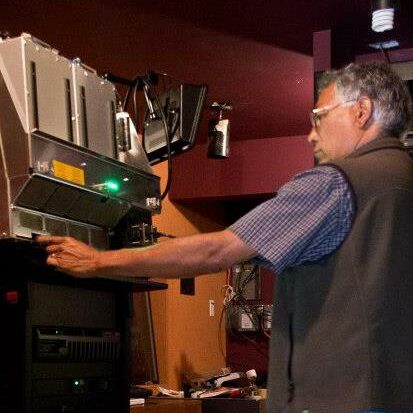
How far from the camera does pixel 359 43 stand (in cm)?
366

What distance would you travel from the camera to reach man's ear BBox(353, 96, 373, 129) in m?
1.86

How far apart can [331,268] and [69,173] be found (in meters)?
0.65

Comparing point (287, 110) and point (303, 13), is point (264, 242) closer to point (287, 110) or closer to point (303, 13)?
point (303, 13)

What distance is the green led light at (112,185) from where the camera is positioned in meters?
2.03

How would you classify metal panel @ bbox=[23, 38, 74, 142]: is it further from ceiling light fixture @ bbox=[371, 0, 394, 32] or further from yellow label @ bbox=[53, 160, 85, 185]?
ceiling light fixture @ bbox=[371, 0, 394, 32]

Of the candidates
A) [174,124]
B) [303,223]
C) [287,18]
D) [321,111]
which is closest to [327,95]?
[321,111]

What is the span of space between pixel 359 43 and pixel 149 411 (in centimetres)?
186

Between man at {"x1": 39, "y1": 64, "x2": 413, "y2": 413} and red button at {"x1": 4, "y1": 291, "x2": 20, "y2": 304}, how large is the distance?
0.16 metres

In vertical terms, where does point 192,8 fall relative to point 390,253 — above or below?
above

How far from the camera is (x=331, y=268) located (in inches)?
65.2

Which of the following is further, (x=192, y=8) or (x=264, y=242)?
(x=192, y=8)

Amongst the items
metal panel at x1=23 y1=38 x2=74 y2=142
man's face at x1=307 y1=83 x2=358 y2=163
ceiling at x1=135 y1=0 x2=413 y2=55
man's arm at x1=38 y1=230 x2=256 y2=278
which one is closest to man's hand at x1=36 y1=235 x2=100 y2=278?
man's arm at x1=38 y1=230 x2=256 y2=278

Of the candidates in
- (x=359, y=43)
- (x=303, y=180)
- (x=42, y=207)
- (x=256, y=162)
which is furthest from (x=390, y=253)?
(x=256, y=162)

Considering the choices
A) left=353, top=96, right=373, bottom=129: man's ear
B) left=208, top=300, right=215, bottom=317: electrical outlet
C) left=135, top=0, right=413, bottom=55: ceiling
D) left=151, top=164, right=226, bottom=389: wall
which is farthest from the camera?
left=208, top=300, right=215, bottom=317: electrical outlet
